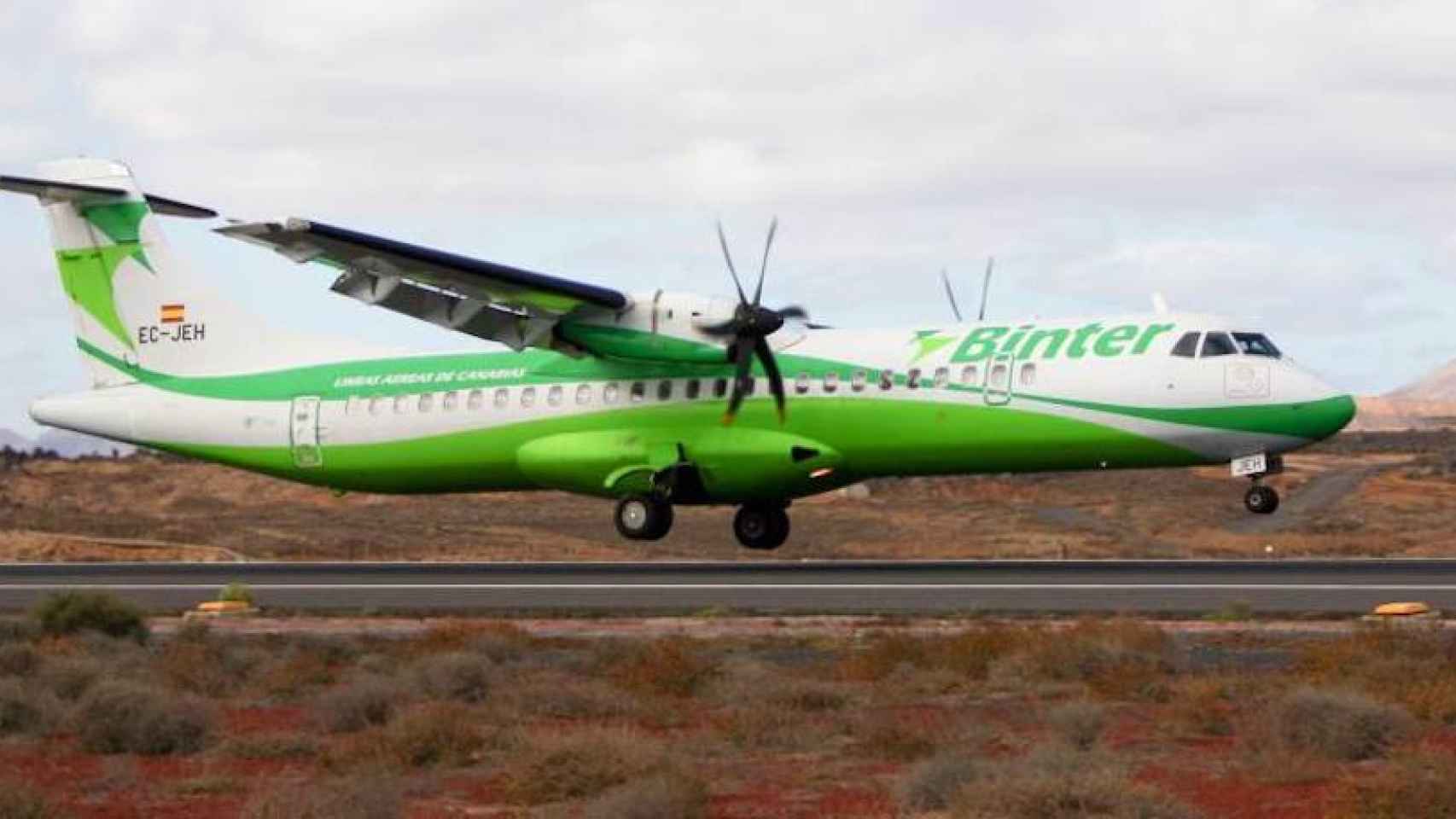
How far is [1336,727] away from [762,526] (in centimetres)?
2387

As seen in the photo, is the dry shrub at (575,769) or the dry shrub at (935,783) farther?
the dry shrub at (575,769)

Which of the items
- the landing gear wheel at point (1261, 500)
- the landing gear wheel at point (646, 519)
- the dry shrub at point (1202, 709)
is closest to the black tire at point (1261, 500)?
the landing gear wheel at point (1261, 500)

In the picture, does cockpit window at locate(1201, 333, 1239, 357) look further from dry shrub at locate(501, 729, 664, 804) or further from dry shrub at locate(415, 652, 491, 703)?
dry shrub at locate(501, 729, 664, 804)

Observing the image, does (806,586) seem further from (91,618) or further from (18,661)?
(18,661)

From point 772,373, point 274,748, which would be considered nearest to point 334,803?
point 274,748

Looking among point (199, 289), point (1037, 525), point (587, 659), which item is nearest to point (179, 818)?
point (587, 659)

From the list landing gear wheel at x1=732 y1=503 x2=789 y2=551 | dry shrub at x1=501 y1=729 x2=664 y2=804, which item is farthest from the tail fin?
dry shrub at x1=501 y1=729 x2=664 y2=804

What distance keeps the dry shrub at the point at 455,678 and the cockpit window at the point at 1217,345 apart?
54.1 ft

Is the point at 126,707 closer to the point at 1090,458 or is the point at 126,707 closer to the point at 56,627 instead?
the point at 56,627

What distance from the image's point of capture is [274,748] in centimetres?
1667

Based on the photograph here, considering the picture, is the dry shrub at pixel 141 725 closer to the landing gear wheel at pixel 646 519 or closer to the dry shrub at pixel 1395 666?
the dry shrub at pixel 1395 666

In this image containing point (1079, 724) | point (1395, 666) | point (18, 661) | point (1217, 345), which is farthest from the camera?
point (1217, 345)

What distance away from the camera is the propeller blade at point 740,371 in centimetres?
3547

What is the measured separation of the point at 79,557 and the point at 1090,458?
90.0 ft
